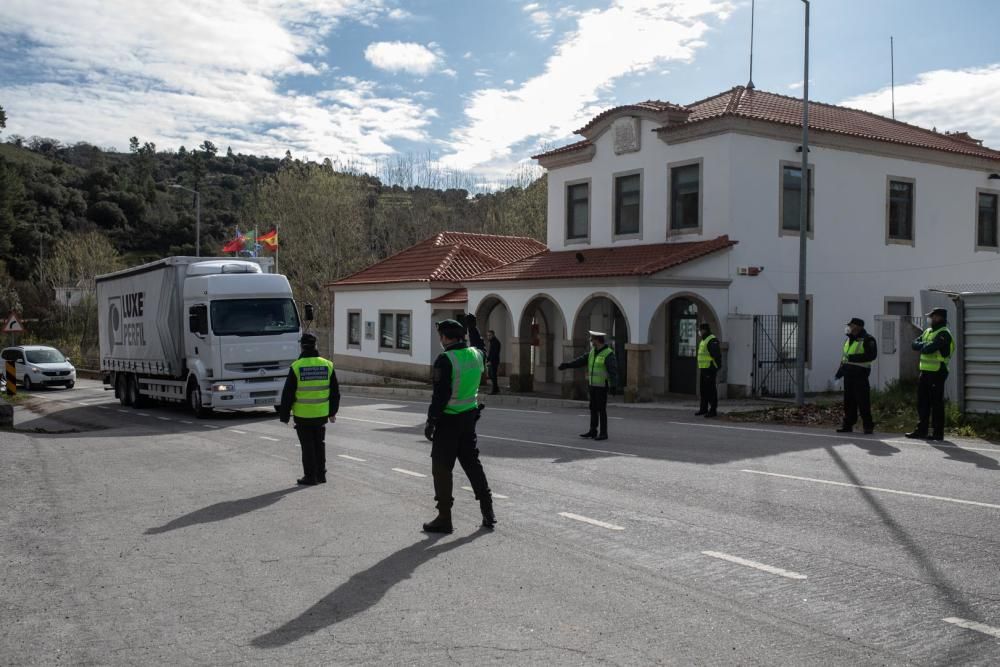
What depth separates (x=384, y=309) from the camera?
36.8 meters

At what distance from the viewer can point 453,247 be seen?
36.9 meters

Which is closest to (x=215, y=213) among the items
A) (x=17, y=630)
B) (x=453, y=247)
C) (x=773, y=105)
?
(x=453, y=247)

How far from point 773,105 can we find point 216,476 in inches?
840

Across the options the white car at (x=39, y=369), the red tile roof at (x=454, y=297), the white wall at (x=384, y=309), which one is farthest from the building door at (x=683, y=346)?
the white car at (x=39, y=369)

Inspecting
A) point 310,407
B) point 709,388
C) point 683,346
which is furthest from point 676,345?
point 310,407

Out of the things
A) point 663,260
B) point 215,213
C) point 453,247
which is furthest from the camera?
point 215,213

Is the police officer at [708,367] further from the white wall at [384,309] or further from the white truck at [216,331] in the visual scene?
the white wall at [384,309]

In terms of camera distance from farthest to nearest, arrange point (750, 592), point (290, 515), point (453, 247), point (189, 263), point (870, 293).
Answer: point (453, 247), point (870, 293), point (189, 263), point (290, 515), point (750, 592)

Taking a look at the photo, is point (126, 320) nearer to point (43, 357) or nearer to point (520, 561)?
point (43, 357)

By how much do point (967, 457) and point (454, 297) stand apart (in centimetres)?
2243

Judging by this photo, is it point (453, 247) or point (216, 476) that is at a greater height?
point (453, 247)

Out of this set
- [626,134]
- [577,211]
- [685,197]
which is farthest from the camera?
[577,211]

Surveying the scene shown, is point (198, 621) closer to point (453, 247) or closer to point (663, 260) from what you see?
point (663, 260)

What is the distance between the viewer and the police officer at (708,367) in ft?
61.5
